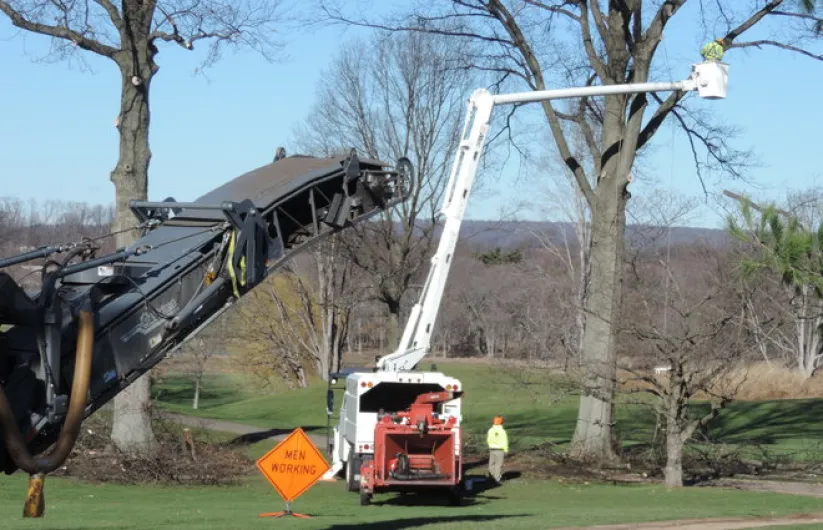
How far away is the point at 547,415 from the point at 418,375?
27.3m

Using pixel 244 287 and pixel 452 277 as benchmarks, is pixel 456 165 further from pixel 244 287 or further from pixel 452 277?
pixel 452 277

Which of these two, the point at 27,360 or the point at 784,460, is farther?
the point at 784,460

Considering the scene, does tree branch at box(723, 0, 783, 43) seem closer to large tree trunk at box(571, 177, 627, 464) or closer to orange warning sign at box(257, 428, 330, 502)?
large tree trunk at box(571, 177, 627, 464)

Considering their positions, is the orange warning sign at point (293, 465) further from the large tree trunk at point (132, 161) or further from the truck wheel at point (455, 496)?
the large tree trunk at point (132, 161)

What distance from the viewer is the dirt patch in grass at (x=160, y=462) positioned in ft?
79.9

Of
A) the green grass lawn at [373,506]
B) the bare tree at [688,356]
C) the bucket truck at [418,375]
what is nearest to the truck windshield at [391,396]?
the bucket truck at [418,375]

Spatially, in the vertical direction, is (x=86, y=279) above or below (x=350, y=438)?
above

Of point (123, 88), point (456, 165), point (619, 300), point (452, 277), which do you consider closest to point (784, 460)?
point (619, 300)

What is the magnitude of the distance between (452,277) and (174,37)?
6986 cm

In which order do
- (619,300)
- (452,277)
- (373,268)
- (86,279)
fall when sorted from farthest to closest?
(452,277) < (373,268) < (619,300) < (86,279)

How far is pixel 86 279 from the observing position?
9.27 metres

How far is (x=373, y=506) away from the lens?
779 inches

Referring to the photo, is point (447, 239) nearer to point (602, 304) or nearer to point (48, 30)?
point (602, 304)

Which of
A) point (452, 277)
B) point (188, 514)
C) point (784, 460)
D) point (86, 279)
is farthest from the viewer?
point (452, 277)
